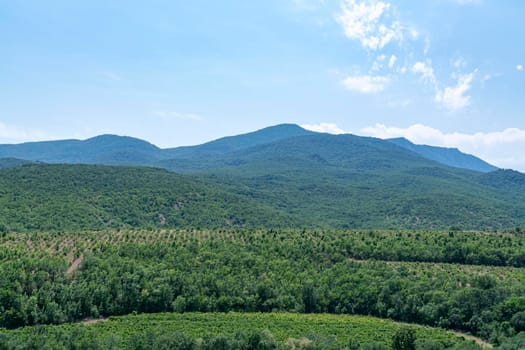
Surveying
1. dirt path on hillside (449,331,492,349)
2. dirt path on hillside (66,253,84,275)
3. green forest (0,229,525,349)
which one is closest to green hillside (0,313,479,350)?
green forest (0,229,525,349)

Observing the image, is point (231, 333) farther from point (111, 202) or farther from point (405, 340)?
point (111, 202)

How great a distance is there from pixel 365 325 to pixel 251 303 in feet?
60.7

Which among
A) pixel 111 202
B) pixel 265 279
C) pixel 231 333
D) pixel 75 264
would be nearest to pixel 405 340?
pixel 231 333

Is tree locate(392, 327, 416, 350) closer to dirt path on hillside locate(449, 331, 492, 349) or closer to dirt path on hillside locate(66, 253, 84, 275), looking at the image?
dirt path on hillside locate(449, 331, 492, 349)

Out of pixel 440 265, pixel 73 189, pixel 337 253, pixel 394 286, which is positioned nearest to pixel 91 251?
pixel 337 253

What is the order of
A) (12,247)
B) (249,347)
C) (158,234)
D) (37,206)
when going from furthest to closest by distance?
1. (37,206)
2. (158,234)
3. (12,247)
4. (249,347)

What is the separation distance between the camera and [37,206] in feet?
399

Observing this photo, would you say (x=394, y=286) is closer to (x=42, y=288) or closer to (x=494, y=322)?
(x=494, y=322)

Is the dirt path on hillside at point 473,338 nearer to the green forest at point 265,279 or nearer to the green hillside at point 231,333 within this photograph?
the green forest at point 265,279

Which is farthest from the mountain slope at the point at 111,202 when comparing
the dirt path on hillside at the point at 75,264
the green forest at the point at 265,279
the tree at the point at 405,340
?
the tree at the point at 405,340

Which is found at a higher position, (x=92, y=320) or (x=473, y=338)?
(x=473, y=338)

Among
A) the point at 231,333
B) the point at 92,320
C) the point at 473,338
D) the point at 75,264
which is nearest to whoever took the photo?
the point at 231,333

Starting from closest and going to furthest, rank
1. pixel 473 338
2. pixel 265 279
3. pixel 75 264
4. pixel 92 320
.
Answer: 1. pixel 473 338
2. pixel 92 320
3. pixel 265 279
4. pixel 75 264

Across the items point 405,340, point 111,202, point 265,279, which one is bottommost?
point 405,340
